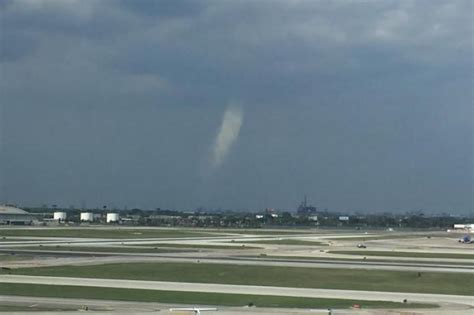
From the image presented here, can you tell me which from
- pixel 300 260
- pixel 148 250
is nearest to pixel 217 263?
pixel 300 260

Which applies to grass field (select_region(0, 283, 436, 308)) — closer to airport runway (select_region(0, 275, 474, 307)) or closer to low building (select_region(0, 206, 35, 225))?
airport runway (select_region(0, 275, 474, 307))

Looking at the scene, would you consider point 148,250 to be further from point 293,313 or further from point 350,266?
point 293,313

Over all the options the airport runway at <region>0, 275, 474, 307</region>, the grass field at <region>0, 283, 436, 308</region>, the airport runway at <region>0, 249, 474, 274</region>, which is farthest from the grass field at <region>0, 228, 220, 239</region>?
the grass field at <region>0, 283, 436, 308</region>

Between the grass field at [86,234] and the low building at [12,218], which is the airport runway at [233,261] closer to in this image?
the grass field at [86,234]

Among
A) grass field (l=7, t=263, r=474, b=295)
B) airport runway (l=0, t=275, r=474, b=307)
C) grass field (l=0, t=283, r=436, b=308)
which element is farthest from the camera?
grass field (l=7, t=263, r=474, b=295)

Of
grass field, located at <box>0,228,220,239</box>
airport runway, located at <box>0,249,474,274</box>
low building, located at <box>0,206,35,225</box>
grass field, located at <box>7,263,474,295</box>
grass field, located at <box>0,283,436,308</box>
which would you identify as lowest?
grass field, located at <box>0,283,436,308</box>

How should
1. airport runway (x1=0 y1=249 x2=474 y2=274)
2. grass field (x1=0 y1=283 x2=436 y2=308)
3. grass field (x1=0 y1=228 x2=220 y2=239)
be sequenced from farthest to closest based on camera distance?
grass field (x1=0 y1=228 x2=220 y2=239)
airport runway (x1=0 y1=249 x2=474 y2=274)
grass field (x1=0 y1=283 x2=436 y2=308)

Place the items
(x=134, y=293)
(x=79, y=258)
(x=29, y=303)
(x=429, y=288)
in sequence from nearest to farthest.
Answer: (x=29, y=303) < (x=134, y=293) < (x=429, y=288) < (x=79, y=258)
